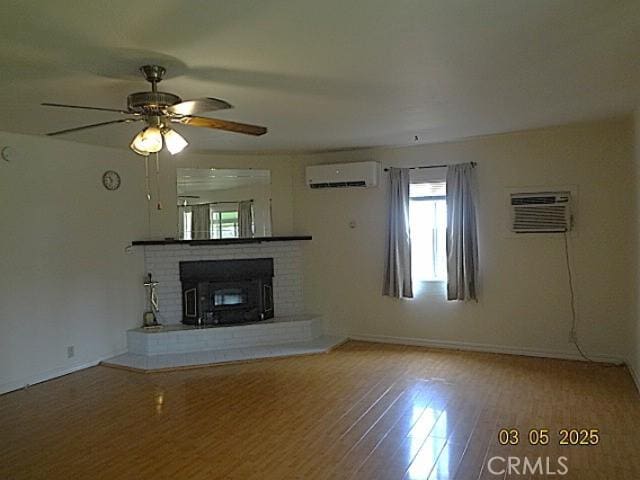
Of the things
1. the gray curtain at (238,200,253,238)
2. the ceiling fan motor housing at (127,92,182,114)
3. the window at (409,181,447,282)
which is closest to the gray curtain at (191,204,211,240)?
the gray curtain at (238,200,253,238)

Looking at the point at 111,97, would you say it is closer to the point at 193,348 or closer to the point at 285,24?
the point at 285,24

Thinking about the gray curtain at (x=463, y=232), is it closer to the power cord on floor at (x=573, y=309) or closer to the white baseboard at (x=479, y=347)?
the white baseboard at (x=479, y=347)

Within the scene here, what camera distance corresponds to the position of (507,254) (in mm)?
5430

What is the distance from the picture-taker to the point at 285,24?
7.84ft

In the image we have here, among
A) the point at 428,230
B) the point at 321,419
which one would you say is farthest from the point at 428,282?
the point at 321,419

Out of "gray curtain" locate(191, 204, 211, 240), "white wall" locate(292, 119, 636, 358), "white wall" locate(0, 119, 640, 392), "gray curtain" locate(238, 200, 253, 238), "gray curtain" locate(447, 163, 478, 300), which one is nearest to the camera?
"white wall" locate(0, 119, 640, 392)

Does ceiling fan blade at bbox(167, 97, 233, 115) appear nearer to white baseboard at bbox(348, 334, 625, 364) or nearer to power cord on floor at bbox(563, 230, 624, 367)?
power cord on floor at bbox(563, 230, 624, 367)

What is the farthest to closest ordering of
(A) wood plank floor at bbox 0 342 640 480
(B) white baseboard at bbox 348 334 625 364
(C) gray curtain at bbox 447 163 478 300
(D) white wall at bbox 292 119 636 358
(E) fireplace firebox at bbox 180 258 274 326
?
(E) fireplace firebox at bbox 180 258 274 326, (C) gray curtain at bbox 447 163 478 300, (B) white baseboard at bbox 348 334 625 364, (D) white wall at bbox 292 119 636 358, (A) wood plank floor at bbox 0 342 640 480

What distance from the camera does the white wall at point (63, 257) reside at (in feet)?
15.2

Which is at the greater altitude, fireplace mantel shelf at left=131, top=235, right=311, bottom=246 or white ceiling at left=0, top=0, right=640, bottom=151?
white ceiling at left=0, top=0, right=640, bottom=151

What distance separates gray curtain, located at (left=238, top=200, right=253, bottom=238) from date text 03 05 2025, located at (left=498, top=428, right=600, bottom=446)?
12.8 feet

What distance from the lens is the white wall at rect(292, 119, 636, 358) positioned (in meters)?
4.93

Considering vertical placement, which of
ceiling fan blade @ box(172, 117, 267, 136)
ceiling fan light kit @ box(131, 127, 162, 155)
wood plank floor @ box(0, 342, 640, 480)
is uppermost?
ceiling fan blade @ box(172, 117, 267, 136)

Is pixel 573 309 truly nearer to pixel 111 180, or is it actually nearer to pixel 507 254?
pixel 507 254
